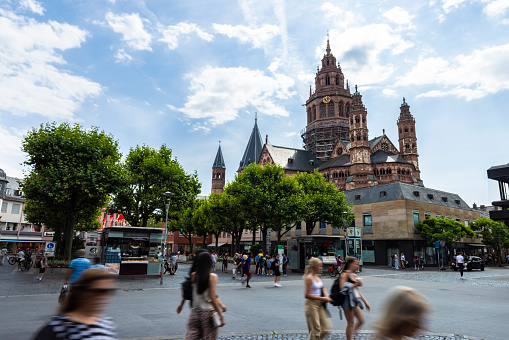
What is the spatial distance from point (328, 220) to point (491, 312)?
30.4m

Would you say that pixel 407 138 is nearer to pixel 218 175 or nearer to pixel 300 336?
pixel 218 175

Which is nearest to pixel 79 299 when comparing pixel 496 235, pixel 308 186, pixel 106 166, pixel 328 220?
pixel 106 166

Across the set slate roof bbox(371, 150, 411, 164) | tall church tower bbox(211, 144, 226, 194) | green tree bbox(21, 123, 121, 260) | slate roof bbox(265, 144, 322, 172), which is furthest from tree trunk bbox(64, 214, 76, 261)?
tall church tower bbox(211, 144, 226, 194)

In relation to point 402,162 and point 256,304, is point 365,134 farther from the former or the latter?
point 256,304

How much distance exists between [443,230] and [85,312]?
44.1 meters

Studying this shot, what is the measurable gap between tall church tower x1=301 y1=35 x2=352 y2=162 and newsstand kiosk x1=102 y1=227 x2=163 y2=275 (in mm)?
74850

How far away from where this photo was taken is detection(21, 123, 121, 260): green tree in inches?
1064

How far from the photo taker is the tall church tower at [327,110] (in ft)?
313

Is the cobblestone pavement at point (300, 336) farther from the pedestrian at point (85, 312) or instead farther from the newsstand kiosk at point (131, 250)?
the newsstand kiosk at point (131, 250)

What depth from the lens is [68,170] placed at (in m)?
27.8

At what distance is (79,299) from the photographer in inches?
102

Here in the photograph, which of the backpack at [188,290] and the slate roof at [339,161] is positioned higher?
the slate roof at [339,161]

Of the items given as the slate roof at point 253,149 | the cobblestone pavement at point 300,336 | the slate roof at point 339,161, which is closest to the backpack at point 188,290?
the cobblestone pavement at point 300,336

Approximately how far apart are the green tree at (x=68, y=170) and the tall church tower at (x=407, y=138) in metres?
72.1
